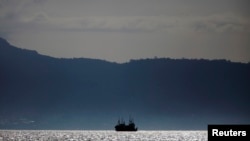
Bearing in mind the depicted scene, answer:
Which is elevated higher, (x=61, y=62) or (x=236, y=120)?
(x=61, y=62)

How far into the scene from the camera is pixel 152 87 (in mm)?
22125

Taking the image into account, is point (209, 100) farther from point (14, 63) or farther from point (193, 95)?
point (14, 63)

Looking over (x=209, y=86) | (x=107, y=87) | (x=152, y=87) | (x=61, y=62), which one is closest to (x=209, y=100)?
(x=209, y=86)

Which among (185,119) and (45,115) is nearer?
(45,115)

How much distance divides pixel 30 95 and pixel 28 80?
53 centimetres

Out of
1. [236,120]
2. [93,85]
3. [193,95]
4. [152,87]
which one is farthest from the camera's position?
[93,85]

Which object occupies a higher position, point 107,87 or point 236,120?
point 107,87

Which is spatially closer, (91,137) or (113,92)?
(113,92)

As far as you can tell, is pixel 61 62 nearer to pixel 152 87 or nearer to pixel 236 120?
pixel 152 87

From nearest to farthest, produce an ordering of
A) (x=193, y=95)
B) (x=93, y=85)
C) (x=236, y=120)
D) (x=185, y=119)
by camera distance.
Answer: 1. (x=236, y=120)
2. (x=193, y=95)
3. (x=93, y=85)
4. (x=185, y=119)


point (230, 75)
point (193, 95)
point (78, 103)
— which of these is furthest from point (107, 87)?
point (230, 75)

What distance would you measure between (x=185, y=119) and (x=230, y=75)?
8026 mm

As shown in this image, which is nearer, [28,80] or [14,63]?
[14,63]

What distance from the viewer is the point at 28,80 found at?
24.1 metres
